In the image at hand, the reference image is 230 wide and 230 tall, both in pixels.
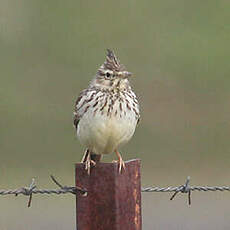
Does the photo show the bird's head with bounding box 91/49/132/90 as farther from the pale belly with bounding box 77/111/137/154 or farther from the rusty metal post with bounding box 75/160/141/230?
the rusty metal post with bounding box 75/160/141/230

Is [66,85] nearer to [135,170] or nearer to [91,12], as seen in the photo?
[91,12]

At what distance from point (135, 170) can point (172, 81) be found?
12.8m

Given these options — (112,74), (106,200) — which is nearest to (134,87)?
(112,74)

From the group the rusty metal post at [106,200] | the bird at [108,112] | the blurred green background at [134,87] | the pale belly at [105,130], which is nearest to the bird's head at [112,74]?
the bird at [108,112]

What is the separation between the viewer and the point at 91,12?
2231 cm

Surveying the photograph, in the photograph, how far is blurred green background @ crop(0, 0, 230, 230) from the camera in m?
15.9

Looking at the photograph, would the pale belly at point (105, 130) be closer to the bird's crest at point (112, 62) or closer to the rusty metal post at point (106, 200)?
the bird's crest at point (112, 62)

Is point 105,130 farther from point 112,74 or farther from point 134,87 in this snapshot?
point 134,87

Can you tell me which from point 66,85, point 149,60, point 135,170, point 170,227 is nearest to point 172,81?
point 149,60

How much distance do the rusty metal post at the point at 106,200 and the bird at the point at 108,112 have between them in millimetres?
1531

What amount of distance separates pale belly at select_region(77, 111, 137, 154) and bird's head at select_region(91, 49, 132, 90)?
0.23m

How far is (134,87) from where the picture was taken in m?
18.6

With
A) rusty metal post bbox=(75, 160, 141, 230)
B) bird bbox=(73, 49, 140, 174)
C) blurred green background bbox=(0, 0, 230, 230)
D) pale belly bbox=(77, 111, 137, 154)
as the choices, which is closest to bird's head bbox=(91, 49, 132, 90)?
bird bbox=(73, 49, 140, 174)

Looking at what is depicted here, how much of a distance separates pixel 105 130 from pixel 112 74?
1.33ft
